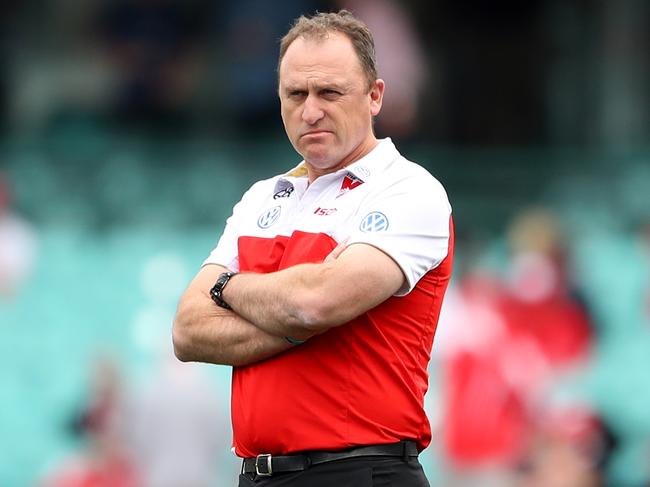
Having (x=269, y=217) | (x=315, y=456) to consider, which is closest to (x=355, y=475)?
(x=315, y=456)

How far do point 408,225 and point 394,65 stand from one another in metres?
8.48

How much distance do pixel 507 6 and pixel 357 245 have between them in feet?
37.7

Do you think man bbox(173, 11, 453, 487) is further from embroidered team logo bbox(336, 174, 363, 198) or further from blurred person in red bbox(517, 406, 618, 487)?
blurred person in red bbox(517, 406, 618, 487)

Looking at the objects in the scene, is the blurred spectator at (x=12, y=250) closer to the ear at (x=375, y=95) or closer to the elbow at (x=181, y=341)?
the elbow at (x=181, y=341)

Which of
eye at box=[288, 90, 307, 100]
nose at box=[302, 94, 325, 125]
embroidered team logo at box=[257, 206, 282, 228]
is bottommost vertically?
embroidered team logo at box=[257, 206, 282, 228]

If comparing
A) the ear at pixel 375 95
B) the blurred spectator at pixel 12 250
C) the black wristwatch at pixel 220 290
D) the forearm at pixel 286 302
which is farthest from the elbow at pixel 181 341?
the blurred spectator at pixel 12 250

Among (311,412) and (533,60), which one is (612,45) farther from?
(311,412)

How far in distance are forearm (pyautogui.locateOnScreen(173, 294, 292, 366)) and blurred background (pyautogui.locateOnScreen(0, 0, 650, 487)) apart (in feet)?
18.4

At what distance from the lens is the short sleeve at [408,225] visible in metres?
4.15

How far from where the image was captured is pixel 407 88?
12781 millimetres

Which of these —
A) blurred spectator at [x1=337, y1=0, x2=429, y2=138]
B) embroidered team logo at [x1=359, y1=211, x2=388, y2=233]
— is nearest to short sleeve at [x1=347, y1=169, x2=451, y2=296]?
embroidered team logo at [x1=359, y1=211, x2=388, y2=233]

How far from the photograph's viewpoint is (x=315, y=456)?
163 inches

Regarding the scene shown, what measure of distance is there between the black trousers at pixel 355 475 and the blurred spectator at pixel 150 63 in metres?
9.95

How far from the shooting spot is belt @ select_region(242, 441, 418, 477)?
13.5 ft
